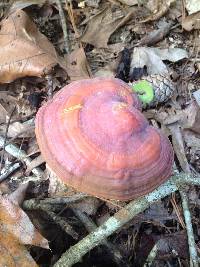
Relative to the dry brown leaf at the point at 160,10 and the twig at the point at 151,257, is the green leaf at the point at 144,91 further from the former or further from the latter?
the twig at the point at 151,257

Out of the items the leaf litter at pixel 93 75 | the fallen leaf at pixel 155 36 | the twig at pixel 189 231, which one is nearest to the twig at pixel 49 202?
the leaf litter at pixel 93 75

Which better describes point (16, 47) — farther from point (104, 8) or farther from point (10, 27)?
point (104, 8)

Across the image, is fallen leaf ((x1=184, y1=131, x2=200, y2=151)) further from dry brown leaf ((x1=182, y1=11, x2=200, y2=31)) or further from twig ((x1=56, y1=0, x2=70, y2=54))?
twig ((x1=56, y1=0, x2=70, y2=54))

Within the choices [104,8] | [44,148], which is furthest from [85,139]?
[104,8]

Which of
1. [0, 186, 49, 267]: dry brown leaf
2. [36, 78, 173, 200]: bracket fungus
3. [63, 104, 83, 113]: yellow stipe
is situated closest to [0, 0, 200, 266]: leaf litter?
[0, 186, 49, 267]: dry brown leaf

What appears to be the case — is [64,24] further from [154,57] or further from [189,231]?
[189,231]
